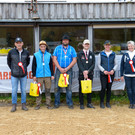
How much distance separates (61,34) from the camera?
7.11 metres

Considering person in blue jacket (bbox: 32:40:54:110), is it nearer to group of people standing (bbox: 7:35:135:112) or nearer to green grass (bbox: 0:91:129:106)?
group of people standing (bbox: 7:35:135:112)

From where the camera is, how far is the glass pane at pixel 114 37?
23.5 ft

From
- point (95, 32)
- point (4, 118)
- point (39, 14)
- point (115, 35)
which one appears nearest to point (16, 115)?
point (4, 118)

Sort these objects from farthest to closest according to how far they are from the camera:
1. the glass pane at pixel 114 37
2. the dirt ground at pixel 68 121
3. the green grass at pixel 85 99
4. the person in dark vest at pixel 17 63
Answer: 1. the glass pane at pixel 114 37
2. the green grass at pixel 85 99
3. the person in dark vest at pixel 17 63
4. the dirt ground at pixel 68 121

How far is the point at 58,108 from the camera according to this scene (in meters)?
5.72

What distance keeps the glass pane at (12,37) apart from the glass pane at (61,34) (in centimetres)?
46

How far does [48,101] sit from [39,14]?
294 centimetres

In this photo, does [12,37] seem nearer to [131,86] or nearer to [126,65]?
[126,65]

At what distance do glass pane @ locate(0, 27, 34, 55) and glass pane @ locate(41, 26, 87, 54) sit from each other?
46 centimetres

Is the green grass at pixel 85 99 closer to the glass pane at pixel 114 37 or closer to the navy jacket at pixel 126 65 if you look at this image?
the navy jacket at pixel 126 65

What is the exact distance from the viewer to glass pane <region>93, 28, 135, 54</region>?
283 inches

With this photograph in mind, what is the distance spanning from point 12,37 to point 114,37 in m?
3.53

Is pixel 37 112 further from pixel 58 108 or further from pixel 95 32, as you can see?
pixel 95 32

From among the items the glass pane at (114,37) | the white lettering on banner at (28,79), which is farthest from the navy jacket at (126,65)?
the glass pane at (114,37)
